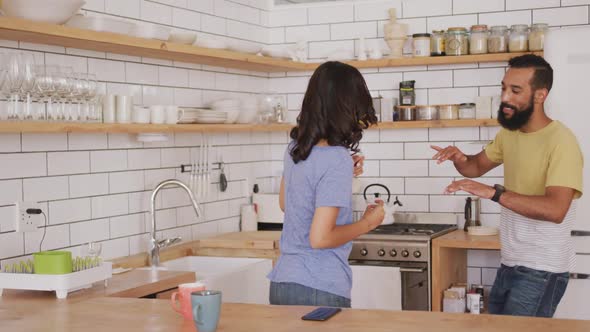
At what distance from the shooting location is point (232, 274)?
14.7 feet

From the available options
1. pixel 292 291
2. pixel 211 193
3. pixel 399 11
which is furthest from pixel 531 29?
pixel 292 291

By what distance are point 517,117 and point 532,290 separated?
68 centimetres

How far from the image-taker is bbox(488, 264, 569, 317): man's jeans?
3480 millimetres

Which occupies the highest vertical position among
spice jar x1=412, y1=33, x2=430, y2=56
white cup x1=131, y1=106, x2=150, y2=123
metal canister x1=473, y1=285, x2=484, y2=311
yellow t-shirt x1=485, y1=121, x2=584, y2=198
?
spice jar x1=412, y1=33, x2=430, y2=56

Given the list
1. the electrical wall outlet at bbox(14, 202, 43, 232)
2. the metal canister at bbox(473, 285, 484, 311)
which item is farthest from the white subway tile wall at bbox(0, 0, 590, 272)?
the metal canister at bbox(473, 285, 484, 311)

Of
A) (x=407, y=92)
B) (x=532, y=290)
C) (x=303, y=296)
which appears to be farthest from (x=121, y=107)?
(x=407, y=92)

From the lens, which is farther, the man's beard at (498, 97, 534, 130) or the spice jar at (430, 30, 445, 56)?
the spice jar at (430, 30, 445, 56)

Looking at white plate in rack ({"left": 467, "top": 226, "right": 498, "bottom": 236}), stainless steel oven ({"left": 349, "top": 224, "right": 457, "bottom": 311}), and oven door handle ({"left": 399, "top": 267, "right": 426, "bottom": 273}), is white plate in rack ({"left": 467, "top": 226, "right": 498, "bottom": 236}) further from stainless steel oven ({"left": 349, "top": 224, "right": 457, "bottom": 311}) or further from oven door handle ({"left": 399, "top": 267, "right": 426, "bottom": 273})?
oven door handle ({"left": 399, "top": 267, "right": 426, "bottom": 273})

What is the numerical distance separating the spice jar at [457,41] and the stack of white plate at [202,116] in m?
1.47

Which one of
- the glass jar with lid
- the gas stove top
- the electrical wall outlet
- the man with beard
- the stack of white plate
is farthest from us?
the glass jar with lid

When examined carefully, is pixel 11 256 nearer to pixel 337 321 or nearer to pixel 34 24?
pixel 34 24

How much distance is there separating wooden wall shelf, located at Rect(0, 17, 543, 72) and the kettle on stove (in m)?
0.84

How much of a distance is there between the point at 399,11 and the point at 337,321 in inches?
140

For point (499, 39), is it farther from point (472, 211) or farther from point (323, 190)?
point (323, 190)
